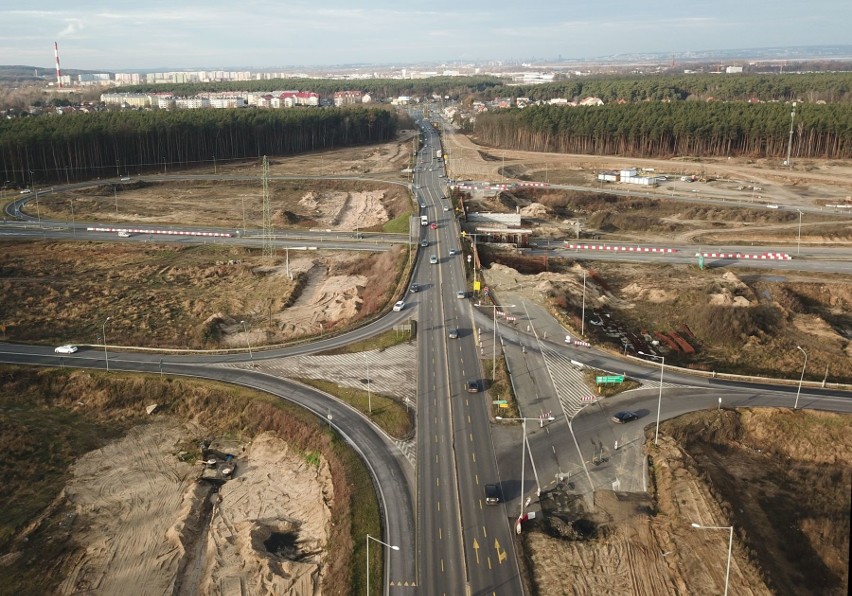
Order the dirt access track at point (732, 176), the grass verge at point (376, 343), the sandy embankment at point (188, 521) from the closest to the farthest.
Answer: the sandy embankment at point (188, 521) < the grass verge at point (376, 343) < the dirt access track at point (732, 176)

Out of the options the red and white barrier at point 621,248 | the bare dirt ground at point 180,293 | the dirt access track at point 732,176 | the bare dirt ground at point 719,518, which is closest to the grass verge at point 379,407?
the bare dirt ground at point 719,518

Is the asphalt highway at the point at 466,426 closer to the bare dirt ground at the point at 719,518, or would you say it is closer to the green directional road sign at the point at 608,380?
the green directional road sign at the point at 608,380

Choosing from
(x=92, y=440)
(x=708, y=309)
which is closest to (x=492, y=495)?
(x=92, y=440)

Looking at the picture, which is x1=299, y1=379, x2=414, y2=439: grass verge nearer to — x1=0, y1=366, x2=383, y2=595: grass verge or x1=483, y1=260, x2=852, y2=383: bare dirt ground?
x1=0, y1=366, x2=383, y2=595: grass verge

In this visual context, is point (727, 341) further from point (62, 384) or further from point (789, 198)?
point (789, 198)

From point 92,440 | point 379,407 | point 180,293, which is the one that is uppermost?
point 180,293

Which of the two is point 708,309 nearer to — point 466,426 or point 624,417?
point 624,417

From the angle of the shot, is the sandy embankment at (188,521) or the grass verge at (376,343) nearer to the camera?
the sandy embankment at (188,521)

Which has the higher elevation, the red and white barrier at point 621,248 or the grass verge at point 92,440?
the red and white barrier at point 621,248

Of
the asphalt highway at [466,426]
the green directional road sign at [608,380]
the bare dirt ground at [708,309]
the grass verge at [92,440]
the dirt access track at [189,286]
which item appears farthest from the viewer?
the dirt access track at [189,286]

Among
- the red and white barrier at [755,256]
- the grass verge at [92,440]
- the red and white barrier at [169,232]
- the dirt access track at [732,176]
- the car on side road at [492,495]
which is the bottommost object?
the grass verge at [92,440]
